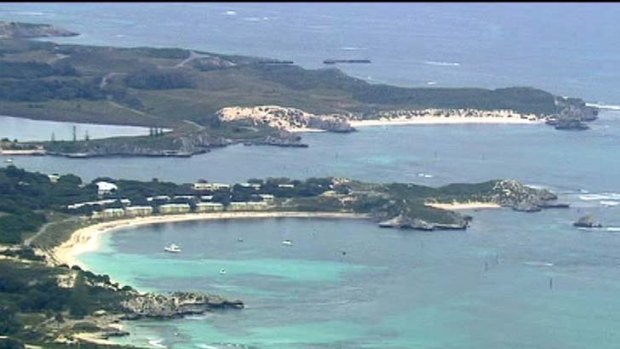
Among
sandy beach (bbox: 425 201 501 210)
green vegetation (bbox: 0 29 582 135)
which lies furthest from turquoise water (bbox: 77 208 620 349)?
green vegetation (bbox: 0 29 582 135)

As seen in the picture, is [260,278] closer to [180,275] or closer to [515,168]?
[180,275]

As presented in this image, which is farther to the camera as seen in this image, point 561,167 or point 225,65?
point 225,65

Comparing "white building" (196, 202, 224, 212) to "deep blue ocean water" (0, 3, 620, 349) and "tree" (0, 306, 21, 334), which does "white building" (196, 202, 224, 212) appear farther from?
"tree" (0, 306, 21, 334)

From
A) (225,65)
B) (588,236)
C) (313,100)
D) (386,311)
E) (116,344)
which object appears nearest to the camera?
(116,344)

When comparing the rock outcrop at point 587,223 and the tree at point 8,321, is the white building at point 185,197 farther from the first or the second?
the tree at point 8,321

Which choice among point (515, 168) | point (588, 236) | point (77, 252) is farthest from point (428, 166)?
point (77, 252)

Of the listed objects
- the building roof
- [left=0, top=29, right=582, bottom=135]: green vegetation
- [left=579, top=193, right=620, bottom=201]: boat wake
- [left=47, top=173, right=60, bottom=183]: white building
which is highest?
[left=0, top=29, right=582, bottom=135]: green vegetation

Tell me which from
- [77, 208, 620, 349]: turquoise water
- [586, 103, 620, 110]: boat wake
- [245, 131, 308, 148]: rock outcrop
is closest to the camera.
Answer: [77, 208, 620, 349]: turquoise water

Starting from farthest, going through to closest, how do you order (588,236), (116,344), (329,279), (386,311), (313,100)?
(313,100), (588,236), (329,279), (386,311), (116,344)

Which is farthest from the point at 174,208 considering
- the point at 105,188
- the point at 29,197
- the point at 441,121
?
the point at 441,121
